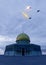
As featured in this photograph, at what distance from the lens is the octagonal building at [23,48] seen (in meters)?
Result: 51.5

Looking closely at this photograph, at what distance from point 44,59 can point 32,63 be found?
2260mm

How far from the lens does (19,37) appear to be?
54844 millimetres

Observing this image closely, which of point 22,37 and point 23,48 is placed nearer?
point 23,48

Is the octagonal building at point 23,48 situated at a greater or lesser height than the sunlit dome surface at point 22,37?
lesser

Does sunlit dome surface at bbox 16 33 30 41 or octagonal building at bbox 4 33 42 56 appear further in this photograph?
sunlit dome surface at bbox 16 33 30 41

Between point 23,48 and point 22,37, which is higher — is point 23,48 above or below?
below

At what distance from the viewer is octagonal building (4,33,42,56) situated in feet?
169

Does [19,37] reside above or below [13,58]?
above

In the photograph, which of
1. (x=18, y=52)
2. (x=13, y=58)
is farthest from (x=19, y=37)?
(x=13, y=58)

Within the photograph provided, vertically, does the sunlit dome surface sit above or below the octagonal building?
above

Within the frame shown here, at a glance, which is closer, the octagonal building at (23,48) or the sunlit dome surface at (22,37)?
the octagonal building at (23,48)

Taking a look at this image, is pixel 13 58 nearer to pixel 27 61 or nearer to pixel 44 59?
pixel 27 61

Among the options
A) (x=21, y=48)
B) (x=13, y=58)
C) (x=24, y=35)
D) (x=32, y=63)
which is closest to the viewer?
(x=32, y=63)

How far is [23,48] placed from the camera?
51469 millimetres
